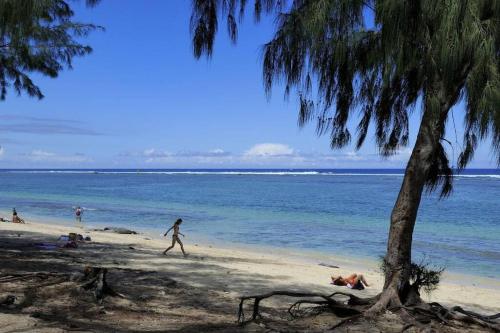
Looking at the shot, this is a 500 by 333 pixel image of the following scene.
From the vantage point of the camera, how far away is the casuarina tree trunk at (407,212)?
6.20 m

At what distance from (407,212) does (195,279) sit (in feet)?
21.1

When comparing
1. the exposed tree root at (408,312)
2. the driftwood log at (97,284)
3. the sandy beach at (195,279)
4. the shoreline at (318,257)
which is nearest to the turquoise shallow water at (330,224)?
the shoreline at (318,257)

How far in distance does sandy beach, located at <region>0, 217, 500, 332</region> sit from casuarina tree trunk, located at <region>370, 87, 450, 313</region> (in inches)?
35.9

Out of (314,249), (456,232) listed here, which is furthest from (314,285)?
(456,232)

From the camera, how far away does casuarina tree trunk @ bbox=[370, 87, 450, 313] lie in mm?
6203

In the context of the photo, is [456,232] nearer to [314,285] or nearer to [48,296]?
[314,285]

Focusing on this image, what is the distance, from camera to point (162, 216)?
36.6 meters

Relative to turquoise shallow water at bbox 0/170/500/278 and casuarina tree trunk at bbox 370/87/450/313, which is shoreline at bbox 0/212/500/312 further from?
casuarina tree trunk at bbox 370/87/450/313

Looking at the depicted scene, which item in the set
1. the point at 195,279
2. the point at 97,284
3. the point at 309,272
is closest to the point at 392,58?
the point at 97,284

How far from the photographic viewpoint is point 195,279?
1170 centimetres

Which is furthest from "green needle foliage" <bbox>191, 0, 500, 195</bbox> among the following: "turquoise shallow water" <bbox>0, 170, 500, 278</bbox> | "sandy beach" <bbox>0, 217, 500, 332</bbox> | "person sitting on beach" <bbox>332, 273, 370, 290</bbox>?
"turquoise shallow water" <bbox>0, 170, 500, 278</bbox>

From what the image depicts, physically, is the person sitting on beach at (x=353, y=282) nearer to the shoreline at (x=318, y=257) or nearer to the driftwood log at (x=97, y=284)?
the shoreline at (x=318, y=257)

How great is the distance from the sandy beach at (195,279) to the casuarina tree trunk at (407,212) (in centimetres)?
91

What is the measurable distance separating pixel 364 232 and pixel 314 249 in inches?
260
